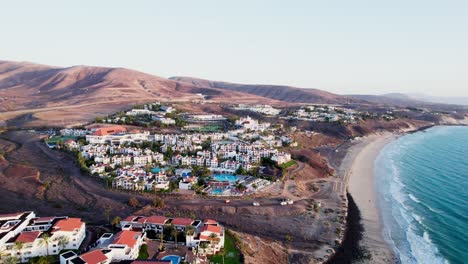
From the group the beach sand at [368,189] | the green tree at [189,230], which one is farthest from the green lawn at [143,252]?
the beach sand at [368,189]

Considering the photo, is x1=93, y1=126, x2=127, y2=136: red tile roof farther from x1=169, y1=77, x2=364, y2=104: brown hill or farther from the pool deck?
x1=169, y1=77, x2=364, y2=104: brown hill

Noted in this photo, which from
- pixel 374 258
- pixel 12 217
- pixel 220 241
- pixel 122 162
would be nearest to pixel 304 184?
pixel 374 258

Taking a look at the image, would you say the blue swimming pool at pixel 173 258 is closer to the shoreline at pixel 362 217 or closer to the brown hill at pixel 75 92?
the shoreline at pixel 362 217

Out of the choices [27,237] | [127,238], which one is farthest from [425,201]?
[27,237]

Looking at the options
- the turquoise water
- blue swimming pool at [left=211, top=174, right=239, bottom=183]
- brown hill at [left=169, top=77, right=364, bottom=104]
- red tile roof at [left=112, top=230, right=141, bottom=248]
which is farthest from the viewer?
brown hill at [left=169, top=77, right=364, bottom=104]

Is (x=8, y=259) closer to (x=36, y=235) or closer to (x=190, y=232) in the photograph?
(x=36, y=235)

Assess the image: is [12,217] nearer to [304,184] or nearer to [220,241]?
[220,241]

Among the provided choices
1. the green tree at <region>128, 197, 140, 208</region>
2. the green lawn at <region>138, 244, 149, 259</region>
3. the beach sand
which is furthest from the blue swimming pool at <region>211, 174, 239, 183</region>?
the green lawn at <region>138, 244, 149, 259</region>
